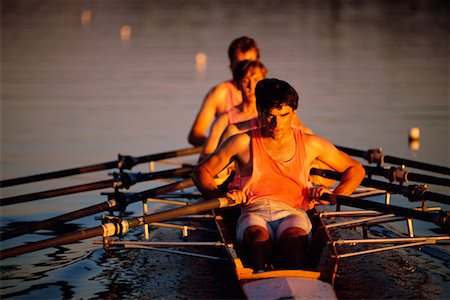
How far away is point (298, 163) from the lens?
9078 millimetres

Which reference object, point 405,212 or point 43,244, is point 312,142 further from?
point 43,244

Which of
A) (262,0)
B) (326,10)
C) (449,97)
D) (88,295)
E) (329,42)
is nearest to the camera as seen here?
(88,295)

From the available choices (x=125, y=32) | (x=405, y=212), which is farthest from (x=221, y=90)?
(x=125, y=32)

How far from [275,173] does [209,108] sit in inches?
184

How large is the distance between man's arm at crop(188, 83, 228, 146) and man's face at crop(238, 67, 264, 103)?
2.12 m

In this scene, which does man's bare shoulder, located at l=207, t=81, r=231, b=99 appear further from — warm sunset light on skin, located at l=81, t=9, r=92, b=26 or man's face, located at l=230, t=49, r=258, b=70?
warm sunset light on skin, located at l=81, t=9, r=92, b=26

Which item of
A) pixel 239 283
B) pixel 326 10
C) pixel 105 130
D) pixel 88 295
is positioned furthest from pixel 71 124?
pixel 326 10

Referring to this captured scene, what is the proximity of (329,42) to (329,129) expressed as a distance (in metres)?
19.0

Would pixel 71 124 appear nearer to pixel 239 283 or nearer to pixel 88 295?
pixel 88 295

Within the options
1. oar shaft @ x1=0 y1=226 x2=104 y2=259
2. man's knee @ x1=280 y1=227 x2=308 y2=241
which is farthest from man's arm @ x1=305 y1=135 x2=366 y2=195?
oar shaft @ x1=0 y1=226 x2=104 y2=259

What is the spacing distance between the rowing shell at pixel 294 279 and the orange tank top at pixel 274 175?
565 millimetres

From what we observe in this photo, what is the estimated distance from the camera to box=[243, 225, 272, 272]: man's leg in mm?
8281

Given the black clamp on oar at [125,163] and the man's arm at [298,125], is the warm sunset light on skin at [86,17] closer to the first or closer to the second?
the black clamp on oar at [125,163]

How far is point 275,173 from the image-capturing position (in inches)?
357
